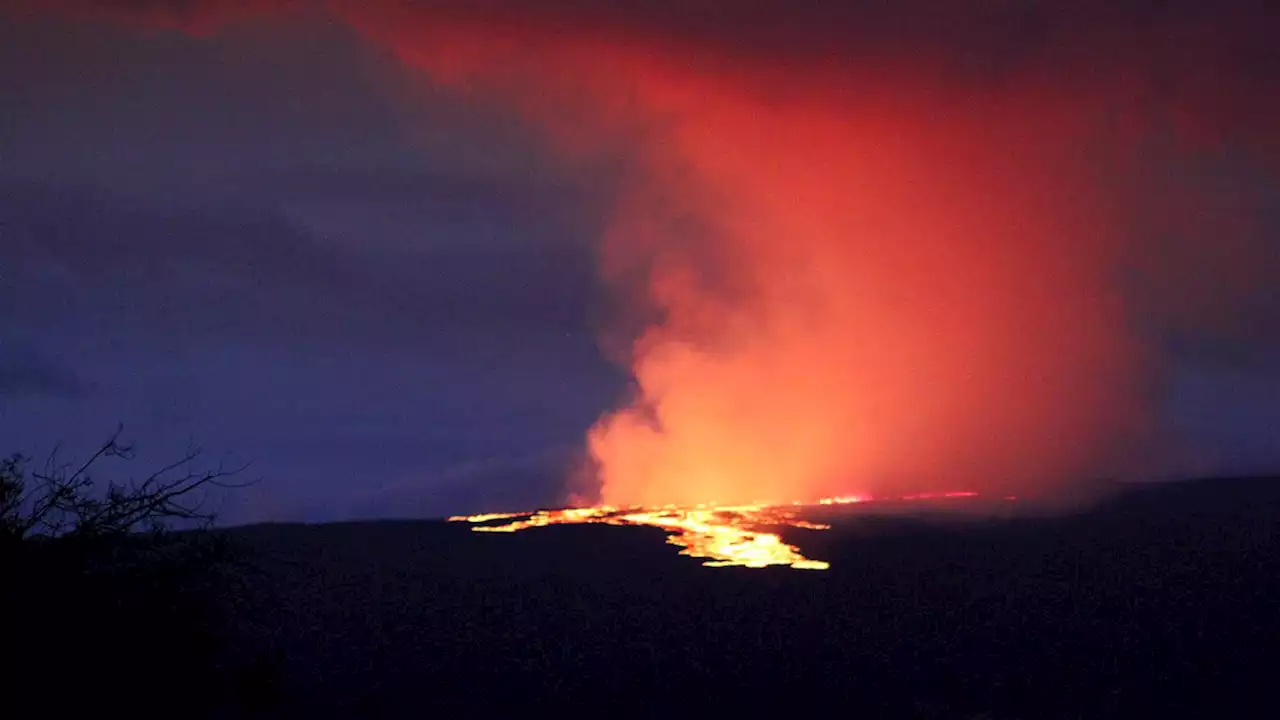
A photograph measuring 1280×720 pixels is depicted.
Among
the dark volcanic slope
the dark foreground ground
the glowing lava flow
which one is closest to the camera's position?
the dark foreground ground

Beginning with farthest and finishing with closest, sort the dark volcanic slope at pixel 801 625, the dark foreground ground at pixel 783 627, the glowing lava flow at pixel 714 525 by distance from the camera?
the glowing lava flow at pixel 714 525, the dark volcanic slope at pixel 801 625, the dark foreground ground at pixel 783 627

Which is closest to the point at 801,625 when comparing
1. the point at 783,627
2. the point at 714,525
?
the point at 783,627

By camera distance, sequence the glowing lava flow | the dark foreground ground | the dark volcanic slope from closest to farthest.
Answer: the dark foreground ground → the dark volcanic slope → the glowing lava flow

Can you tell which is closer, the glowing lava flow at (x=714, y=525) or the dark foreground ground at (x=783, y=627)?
the dark foreground ground at (x=783, y=627)

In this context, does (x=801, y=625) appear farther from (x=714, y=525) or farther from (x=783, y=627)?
(x=714, y=525)

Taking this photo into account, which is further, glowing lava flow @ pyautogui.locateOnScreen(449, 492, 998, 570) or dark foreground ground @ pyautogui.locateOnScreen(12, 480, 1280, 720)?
glowing lava flow @ pyautogui.locateOnScreen(449, 492, 998, 570)

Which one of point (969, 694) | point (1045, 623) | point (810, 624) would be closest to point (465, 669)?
point (810, 624)
